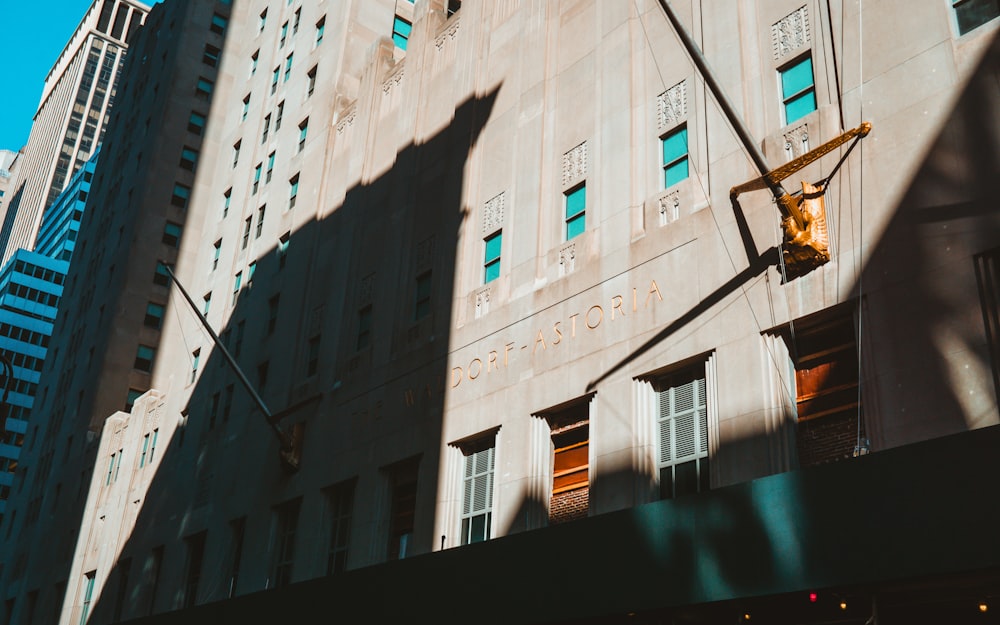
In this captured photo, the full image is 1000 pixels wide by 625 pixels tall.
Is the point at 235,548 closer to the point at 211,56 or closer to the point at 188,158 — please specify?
the point at 188,158

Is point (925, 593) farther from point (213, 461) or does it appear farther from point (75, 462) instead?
point (75, 462)

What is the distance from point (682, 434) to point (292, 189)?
23486 millimetres

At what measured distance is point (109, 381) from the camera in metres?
52.6

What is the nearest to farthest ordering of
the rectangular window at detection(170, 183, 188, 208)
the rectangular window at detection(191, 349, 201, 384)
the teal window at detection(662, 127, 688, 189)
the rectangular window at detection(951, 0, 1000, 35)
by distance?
the rectangular window at detection(951, 0, 1000, 35), the teal window at detection(662, 127, 688, 189), the rectangular window at detection(191, 349, 201, 384), the rectangular window at detection(170, 183, 188, 208)

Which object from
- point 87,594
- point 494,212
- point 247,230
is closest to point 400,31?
point 247,230

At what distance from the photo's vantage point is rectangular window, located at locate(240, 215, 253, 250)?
39312 mm

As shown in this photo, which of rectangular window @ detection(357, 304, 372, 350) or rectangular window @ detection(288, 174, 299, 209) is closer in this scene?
rectangular window @ detection(357, 304, 372, 350)

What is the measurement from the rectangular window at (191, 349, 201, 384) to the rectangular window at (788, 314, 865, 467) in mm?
27582

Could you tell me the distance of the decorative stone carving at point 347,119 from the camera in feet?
108

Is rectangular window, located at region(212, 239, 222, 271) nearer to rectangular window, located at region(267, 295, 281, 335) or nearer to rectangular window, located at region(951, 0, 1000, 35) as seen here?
rectangular window, located at region(267, 295, 281, 335)

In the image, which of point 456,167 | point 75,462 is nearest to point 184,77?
point 75,462

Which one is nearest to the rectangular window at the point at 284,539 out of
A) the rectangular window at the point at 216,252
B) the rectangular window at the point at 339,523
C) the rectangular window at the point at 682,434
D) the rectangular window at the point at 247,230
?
the rectangular window at the point at 339,523

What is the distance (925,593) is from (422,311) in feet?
50.5

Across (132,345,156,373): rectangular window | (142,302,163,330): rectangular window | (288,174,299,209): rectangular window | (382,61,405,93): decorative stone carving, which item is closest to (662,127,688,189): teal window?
(382,61,405,93): decorative stone carving
